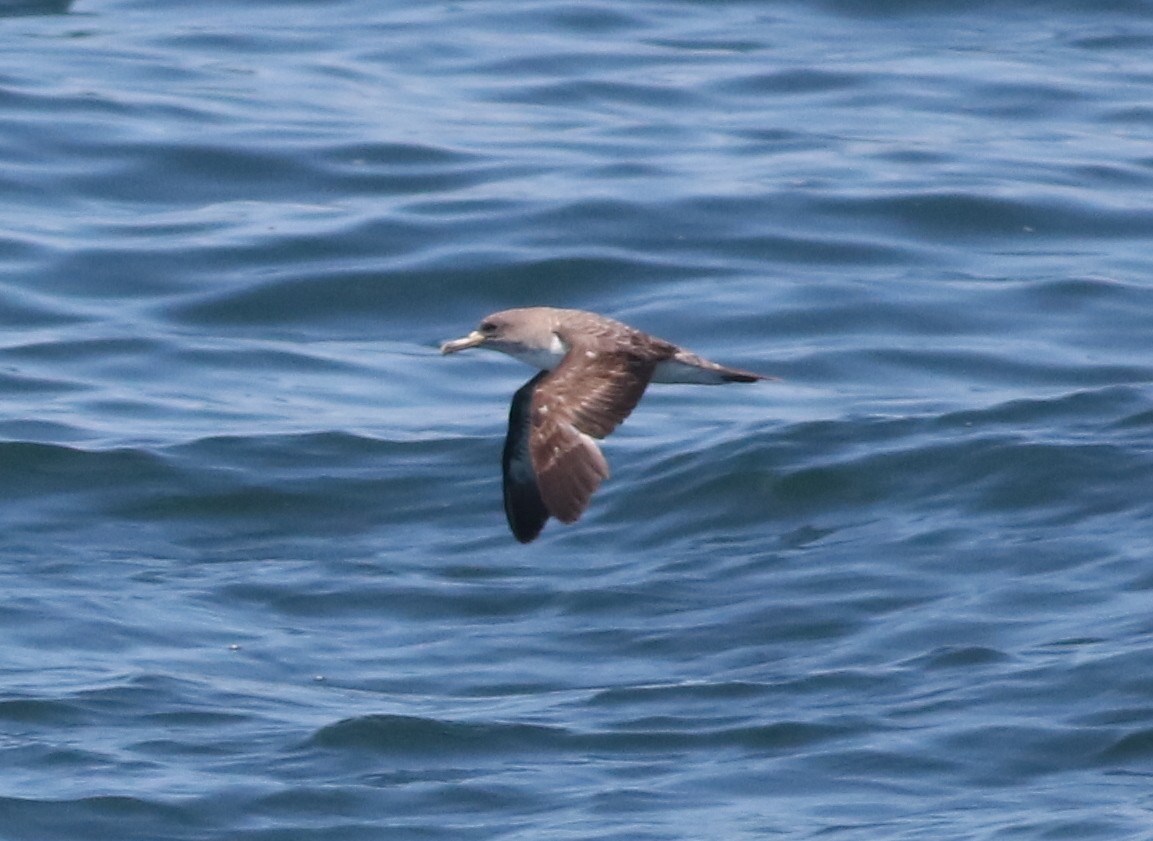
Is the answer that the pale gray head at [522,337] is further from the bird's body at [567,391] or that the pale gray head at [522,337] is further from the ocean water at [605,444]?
the ocean water at [605,444]

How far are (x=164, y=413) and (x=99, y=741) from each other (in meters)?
3.66

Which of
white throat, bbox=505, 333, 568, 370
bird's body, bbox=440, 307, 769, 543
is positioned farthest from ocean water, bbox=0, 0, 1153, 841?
white throat, bbox=505, 333, 568, 370

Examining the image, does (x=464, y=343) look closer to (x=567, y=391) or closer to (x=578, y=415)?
(x=567, y=391)

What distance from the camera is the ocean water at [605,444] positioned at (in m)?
8.18

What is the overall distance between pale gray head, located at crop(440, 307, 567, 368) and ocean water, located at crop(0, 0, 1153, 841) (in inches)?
57.8

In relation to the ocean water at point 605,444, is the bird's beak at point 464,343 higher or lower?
higher

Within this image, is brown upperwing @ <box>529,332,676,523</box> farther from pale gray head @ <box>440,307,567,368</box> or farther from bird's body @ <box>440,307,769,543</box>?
pale gray head @ <box>440,307,567,368</box>

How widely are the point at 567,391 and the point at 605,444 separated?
4425 millimetres

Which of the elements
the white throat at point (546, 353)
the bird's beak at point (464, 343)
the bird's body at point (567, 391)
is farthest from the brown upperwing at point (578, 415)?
the bird's beak at point (464, 343)

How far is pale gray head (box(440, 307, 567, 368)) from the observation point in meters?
7.46

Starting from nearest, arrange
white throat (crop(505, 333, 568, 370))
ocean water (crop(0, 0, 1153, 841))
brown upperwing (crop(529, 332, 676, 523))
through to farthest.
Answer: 1. brown upperwing (crop(529, 332, 676, 523))
2. white throat (crop(505, 333, 568, 370))
3. ocean water (crop(0, 0, 1153, 841))

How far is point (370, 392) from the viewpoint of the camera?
1216 centimetres

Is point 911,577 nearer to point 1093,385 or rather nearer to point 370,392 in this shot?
point 1093,385

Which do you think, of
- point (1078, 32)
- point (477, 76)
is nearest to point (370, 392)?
point (477, 76)
